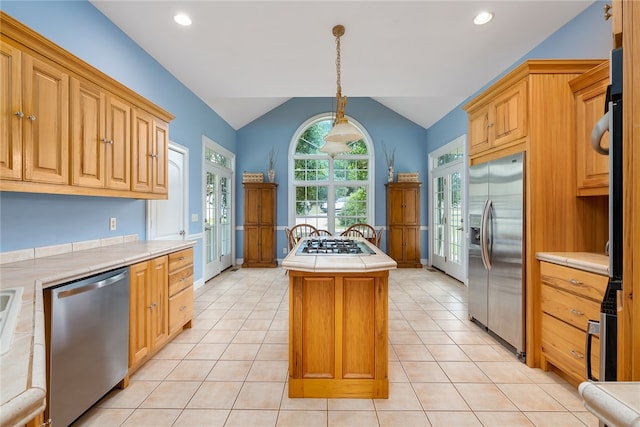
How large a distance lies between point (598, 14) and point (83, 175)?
4.09 meters

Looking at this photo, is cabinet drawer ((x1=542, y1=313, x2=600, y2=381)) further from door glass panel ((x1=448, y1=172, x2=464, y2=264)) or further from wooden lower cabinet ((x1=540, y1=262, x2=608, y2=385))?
door glass panel ((x1=448, y1=172, x2=464, y2=264))

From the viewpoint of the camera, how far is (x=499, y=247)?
103 inches

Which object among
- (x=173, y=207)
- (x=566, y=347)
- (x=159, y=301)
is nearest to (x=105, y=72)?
(x=173, y=207)

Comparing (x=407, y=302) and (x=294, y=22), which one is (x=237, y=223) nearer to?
(x=407, y=302)

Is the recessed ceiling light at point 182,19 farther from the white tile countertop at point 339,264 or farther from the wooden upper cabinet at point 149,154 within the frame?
the white tile countertop at point 339,264

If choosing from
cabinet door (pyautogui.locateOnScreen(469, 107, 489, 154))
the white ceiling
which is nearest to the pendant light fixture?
the white ceiling

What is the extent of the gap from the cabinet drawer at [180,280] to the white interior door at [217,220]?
200 centimetres

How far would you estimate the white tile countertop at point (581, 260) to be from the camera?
178 centimetres

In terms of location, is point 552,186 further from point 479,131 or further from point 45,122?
point 45,122

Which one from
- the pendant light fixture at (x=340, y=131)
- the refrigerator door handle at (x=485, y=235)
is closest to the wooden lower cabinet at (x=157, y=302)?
the pendant light fixture at (x=340, y=131)

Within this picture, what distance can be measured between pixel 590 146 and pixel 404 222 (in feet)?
12.7

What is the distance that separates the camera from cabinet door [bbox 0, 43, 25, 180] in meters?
1.48

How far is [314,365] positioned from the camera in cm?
192

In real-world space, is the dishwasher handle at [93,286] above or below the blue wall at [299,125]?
below
